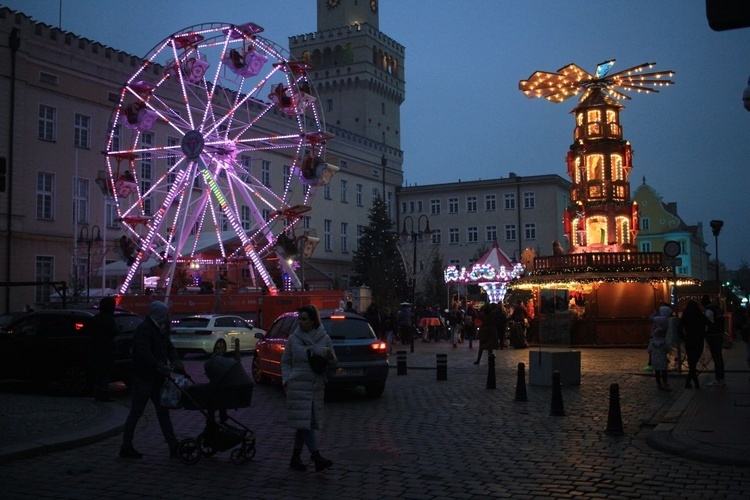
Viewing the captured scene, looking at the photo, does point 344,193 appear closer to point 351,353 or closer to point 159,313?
point 351,353

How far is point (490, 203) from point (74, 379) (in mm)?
64321

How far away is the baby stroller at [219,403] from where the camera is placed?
8922mm

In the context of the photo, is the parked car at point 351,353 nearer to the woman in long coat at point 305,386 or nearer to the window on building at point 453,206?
the woman in long coat at point 305,386

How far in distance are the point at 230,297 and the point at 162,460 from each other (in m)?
23.3

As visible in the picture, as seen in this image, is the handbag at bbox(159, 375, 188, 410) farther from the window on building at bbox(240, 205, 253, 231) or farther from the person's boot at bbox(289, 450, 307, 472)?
the window on building at bbox(240, 205, 253, 231)

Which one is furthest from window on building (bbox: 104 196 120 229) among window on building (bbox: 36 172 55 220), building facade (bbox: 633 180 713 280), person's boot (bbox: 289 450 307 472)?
building facade (bbox: 633 180 713 280)

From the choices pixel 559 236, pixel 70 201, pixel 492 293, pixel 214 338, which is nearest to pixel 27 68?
pixel 70 201

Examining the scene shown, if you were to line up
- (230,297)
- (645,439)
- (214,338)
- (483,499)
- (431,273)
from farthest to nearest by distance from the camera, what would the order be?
1. (431,273)
2. (230,297)
3. (214,338)
4. (645,439)
5. (483,499)

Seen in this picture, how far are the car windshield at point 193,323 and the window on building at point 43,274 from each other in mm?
17548

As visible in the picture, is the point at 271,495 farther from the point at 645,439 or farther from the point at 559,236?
the point at 559,236

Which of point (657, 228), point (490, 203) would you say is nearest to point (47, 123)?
point (490, 203)

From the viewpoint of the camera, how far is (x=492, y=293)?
44.5 m

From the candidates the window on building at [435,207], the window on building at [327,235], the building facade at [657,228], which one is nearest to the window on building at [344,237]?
the window on building at [327,235]

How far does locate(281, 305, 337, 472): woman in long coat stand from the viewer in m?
8.48
